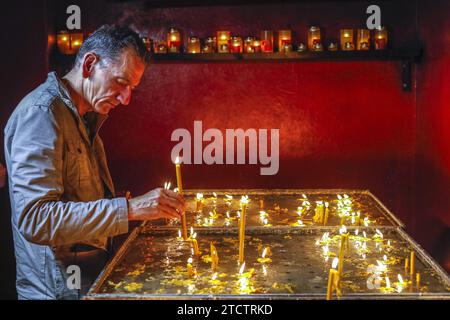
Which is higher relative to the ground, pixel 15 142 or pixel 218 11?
pixel 218 11

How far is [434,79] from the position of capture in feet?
17.0

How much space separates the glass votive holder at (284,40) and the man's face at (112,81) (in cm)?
325

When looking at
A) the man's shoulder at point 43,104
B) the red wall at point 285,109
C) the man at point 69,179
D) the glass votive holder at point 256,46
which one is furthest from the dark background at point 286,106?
the man's shoulder at point 43,104

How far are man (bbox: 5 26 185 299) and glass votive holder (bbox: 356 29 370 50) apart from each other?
3541 millimetres

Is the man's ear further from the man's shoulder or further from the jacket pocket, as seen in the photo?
the jacket pocket

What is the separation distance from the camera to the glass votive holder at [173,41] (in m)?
5.85

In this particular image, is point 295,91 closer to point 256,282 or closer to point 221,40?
point 221,40

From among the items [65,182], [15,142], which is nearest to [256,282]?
[65,182]

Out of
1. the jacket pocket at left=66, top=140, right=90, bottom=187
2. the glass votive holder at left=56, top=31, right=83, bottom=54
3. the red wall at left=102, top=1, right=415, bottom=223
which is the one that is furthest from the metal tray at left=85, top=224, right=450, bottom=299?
the glass votive holder at left=56, top=31, right=83, bottom=54

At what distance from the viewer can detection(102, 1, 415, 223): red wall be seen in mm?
5875

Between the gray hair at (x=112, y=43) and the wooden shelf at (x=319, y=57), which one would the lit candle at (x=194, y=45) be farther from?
the gray hair at (x=112, y=43)

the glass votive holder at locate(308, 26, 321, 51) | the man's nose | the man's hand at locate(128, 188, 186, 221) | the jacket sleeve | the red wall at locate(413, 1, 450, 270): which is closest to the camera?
the jacket sleeve

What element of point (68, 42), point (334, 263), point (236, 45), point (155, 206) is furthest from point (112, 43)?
point (68, 42)
